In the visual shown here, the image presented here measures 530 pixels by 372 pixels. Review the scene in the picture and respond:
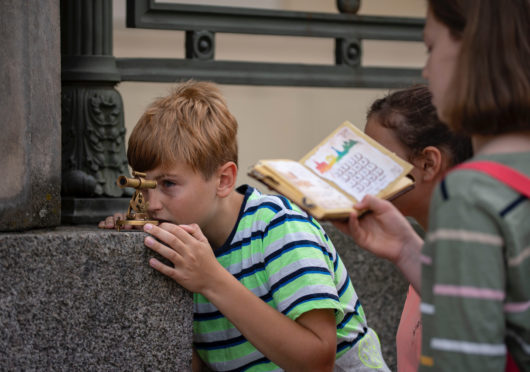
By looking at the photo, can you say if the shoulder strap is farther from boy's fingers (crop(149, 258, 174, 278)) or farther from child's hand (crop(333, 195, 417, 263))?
boy's fingers (crop(149, 258, 174, 278))

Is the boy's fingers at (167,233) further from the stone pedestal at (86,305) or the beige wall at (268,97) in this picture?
the beige wall at (268,97)

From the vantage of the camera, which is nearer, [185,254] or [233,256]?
[185,254]

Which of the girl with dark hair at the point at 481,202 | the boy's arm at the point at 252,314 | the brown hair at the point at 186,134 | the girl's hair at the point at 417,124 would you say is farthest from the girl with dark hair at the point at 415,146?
the girl with dark hair at the point at 481,202

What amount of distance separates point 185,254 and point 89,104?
935mm

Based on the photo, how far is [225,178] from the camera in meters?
2.50

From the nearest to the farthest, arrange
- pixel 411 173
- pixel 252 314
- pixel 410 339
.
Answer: pixel 252 314, pixel 411 173, pixel 410 339

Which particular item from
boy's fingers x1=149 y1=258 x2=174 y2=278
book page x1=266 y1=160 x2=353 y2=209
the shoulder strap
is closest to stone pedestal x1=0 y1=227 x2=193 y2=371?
boy's fingers x1=149 y1=258 x2=174 y2=278

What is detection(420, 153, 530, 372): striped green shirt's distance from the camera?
1.35 m

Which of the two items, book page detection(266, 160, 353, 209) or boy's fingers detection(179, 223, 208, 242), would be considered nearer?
book page detection(266, 160, 353, 209)

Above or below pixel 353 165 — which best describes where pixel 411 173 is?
below

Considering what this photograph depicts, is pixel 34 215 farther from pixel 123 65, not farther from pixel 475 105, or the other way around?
pixel 475 105

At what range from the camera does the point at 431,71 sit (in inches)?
61.3

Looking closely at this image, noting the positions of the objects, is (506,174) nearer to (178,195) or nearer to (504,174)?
(504,174)

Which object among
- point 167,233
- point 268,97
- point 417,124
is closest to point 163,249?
point 167,233
